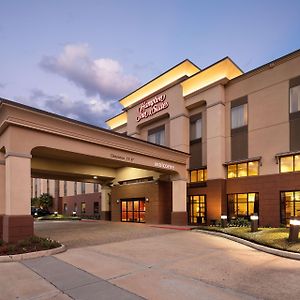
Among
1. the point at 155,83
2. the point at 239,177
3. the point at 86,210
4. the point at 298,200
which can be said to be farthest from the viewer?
the point at 86,210

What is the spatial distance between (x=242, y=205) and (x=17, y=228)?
1777 centimetres

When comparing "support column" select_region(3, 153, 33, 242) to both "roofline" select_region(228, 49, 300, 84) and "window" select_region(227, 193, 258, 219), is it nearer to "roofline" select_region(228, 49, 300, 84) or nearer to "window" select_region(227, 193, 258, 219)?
"window" select_region(227, 193, 258, 219)

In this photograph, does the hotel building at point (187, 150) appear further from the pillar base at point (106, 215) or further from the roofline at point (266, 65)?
the pillar base at point (106, 215)

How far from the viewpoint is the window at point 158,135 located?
32.0 meters

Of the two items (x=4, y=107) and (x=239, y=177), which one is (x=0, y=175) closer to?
(x=4, y=107)

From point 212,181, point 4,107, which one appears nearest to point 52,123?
point 4,107

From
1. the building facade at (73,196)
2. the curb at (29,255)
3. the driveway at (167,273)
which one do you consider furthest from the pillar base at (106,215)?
the curb at (29,255)

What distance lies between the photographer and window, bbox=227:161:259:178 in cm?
2409

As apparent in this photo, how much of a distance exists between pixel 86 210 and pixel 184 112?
85.7ft

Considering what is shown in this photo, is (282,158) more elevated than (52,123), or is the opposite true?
(52,123)

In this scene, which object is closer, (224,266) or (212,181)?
(224,266)

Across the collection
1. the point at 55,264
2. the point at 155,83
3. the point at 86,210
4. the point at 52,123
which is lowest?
the point at 86,210

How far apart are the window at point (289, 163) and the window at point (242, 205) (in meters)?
3.07

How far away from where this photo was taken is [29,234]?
13.8 m
